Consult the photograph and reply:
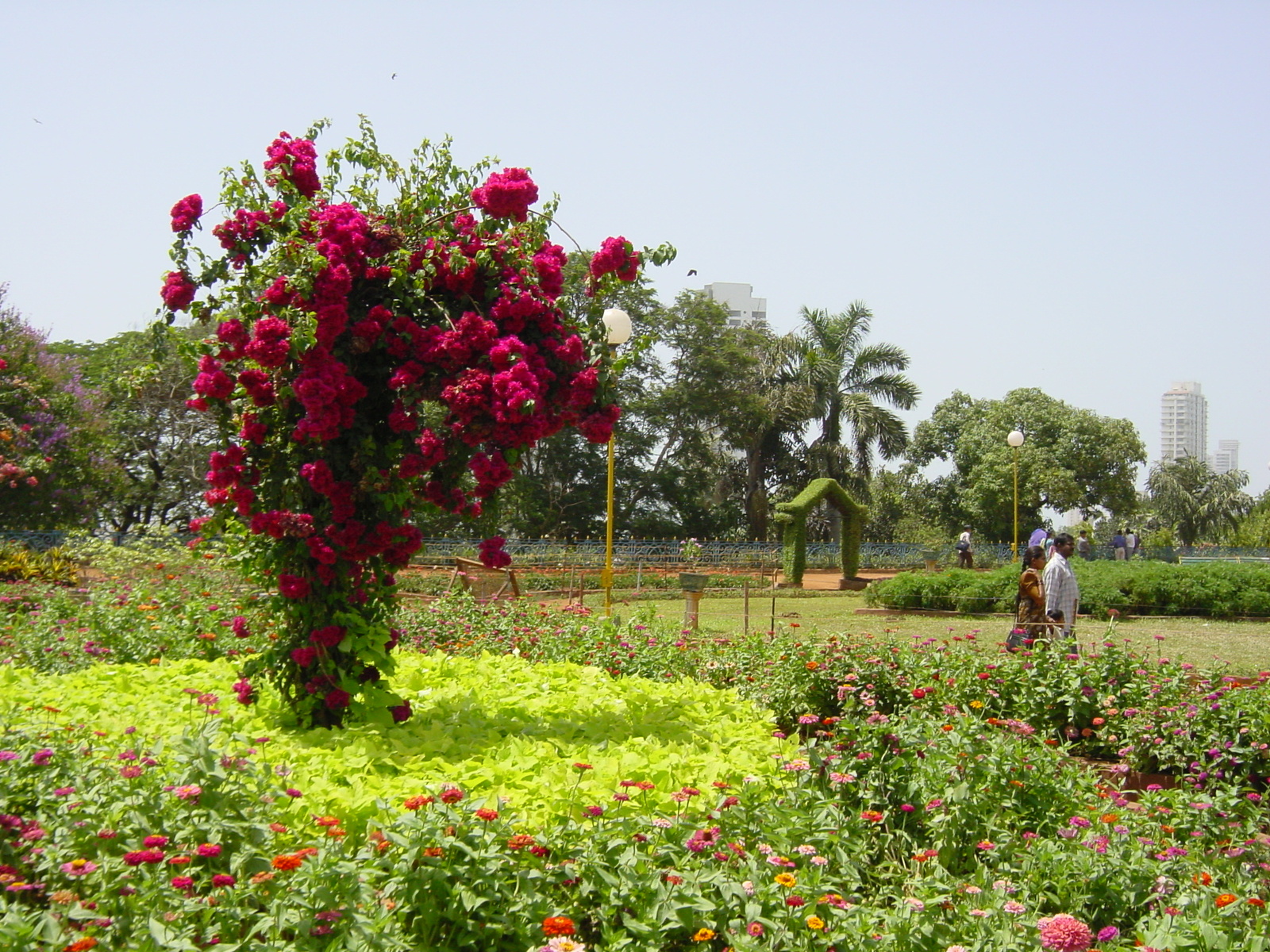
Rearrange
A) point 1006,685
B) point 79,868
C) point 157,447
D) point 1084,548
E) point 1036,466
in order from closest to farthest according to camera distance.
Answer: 1. point 79,868
2. point 1006,685
3. point 157,447
4. point 1084,548
5. point 1036,466

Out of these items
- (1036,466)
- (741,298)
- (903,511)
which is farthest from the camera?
(741,298)

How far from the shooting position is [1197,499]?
2141 inches

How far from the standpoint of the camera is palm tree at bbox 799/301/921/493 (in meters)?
32.1

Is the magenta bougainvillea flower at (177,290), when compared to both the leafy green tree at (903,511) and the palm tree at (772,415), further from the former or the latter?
the leafy green tree at (903,511)

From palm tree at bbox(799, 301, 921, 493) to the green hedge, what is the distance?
1467cm

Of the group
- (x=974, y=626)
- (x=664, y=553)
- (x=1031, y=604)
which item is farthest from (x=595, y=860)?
(x=664, y=553)

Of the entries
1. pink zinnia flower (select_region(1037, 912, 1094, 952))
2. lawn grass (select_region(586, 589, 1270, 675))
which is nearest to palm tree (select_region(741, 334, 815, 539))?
lawn grass (select_region(586, 589, 1270, 675))

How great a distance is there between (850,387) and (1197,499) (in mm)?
31063

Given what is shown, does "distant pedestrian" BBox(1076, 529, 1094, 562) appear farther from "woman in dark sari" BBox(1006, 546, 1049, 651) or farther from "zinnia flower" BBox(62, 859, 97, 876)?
"zinnia flower" BBox(62, 859, 97, 876)

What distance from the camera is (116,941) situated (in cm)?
255

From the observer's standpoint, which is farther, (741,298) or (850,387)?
(741,298)

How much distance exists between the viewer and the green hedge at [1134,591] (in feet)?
55.8

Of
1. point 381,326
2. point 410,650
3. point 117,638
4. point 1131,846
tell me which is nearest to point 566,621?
point 410,650

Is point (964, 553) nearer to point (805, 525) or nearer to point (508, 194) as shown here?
point (805, 525)
